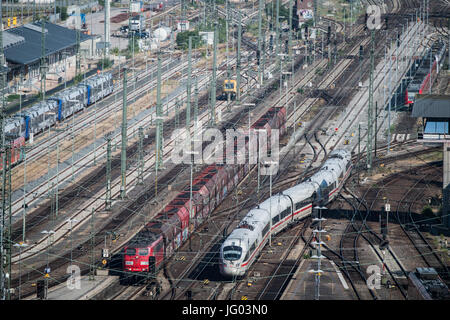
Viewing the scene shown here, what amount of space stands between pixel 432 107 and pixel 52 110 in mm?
40483

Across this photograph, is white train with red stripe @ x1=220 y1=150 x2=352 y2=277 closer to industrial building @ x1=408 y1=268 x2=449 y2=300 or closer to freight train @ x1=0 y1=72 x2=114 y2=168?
industrial building @ x1=408 y1=268 x2=449 y2=300

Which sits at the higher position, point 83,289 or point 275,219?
point 275,219

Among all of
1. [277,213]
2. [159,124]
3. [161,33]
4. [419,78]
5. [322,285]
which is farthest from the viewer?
[161,33]

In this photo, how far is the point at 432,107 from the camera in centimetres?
6331

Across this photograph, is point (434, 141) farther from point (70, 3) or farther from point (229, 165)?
point (70, 3)

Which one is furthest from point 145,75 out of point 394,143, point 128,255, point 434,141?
point 128,255

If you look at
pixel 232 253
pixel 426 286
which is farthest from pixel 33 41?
pixel 426 286

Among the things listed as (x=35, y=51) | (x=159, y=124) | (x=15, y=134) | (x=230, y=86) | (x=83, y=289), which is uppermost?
(x=159, y=124)

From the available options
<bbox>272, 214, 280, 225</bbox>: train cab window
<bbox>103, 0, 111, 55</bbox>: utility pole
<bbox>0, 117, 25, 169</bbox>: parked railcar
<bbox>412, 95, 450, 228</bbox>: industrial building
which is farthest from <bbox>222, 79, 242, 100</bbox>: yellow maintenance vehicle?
<bbox>272, 214, 280, 225</bbox>: train cab window

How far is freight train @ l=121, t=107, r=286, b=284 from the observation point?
48.0 metres

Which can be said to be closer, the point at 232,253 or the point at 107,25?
the point at 232,253

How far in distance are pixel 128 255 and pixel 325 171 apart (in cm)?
2479

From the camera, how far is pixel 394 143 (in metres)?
86.7

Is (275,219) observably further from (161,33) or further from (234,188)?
(161,33)
